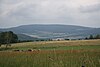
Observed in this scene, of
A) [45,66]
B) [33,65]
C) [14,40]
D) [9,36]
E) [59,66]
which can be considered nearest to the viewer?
[59,66]

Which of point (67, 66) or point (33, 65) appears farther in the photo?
point (33, 65)

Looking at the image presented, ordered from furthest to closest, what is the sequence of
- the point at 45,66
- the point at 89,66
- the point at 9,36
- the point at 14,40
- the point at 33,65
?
1. the point at 14,40
2. the point at 9,36
3. the point at 33,65
4. the point at 45,66
5. the point at 89,66

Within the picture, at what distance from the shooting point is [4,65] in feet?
35.1

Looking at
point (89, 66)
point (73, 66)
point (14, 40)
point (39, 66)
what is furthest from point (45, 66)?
point (14, 40)

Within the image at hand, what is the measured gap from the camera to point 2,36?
309 ft

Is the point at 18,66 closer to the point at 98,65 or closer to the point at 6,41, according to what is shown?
the point at 98,65

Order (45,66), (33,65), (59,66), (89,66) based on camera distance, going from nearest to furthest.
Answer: (89,66) < (59,66) < (45,66) < (33,65)

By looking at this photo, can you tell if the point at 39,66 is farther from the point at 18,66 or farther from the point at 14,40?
the point at 14,40

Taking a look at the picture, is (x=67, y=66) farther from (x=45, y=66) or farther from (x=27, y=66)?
(x=27, y=66)

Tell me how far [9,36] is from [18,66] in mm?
84558

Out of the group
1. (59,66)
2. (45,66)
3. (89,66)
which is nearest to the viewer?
(89,66)

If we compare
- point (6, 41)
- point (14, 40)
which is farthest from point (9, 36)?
point (14, 40)

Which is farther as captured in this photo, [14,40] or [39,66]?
[14,40]

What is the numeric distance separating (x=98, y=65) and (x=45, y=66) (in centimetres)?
213
